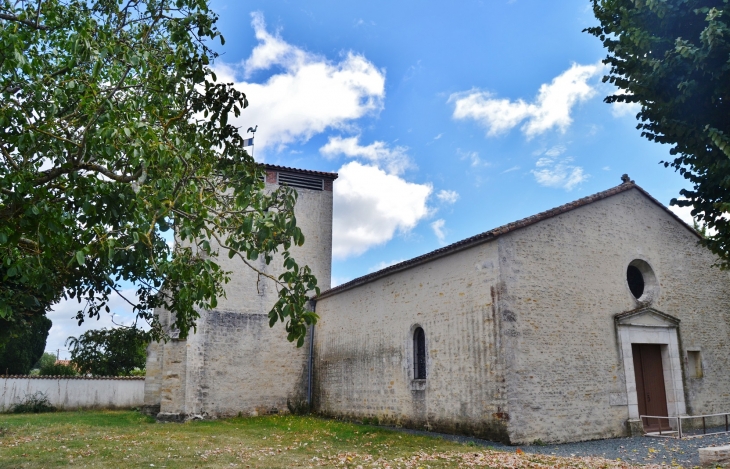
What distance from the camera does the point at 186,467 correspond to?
8.75 m

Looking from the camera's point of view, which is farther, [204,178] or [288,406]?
[288,406]

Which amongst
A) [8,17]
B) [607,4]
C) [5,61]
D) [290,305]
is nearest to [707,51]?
[607,4]

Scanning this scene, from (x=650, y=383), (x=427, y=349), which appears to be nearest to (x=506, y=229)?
(x=427, y=349)

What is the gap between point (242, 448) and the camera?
11.0 m

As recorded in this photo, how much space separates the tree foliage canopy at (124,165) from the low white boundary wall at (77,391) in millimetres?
19367

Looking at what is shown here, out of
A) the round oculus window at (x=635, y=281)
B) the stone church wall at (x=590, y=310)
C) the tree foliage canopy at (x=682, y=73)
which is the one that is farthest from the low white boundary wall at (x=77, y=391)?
the tree foliage canopy at (x=682, y=73)

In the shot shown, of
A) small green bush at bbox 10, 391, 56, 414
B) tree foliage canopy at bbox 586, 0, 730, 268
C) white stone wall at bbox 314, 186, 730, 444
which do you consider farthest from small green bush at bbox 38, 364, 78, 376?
tree foliage canopy at bbox 586, 0, 730, 268

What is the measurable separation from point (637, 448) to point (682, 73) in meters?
7.52

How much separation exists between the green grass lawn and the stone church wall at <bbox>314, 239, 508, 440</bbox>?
1.04 meters

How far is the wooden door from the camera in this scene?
13.9 m

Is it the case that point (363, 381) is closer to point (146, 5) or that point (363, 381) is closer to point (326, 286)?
point (326, 286)

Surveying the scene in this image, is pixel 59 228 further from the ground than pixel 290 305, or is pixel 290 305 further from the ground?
pixel 59 228

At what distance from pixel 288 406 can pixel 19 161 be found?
13.7 meters

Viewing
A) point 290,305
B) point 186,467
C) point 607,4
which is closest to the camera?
point 290,305
